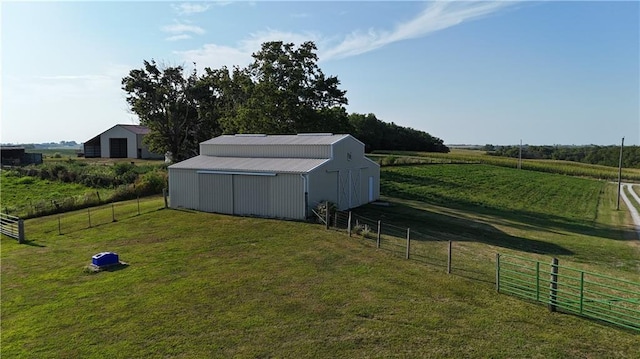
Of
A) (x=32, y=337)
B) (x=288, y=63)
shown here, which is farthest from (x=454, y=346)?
(x=288, y=63)

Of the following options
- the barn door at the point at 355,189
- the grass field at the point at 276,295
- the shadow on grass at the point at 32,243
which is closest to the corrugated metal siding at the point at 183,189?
the grass field at the point at 276,295

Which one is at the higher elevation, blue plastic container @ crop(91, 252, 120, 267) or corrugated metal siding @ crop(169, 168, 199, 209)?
corrugated metal siding @ crop(169, 168, 199, 209)

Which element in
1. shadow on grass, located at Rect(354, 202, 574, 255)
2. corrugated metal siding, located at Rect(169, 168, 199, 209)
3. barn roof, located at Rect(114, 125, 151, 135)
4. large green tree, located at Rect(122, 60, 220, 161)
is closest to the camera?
shadow on grass, located at Rect(354, 202, 574, 255)

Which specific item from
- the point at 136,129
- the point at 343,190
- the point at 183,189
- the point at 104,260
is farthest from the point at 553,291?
the point at 136,129

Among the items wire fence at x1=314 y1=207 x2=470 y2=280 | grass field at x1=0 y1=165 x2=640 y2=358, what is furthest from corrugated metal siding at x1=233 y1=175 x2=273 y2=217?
wire fence at x1=314 y1=207 x2=470 y2=280

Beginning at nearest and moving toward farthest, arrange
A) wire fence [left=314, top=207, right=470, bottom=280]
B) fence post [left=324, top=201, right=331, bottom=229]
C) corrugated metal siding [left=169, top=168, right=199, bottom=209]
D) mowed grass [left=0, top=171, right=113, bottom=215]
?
1. wire fence [left=314, top=207, right=470, bottom=280]
2. fence post [left=324, top=201, right=331, bottom=229]
3. corrugated metal siding [left=169, top=168, right=199, bottom=209]
4. mowed grass [left=0, top=171, right=113, bottom=215]

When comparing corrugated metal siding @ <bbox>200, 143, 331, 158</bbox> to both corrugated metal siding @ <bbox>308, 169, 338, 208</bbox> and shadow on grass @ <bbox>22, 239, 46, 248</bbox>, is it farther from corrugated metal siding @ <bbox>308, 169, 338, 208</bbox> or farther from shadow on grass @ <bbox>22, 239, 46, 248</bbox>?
shadow on grass @ <bbox>22, 239, 46, 248</bbox>

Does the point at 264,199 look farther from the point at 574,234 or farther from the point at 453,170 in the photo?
the point at 453,170
